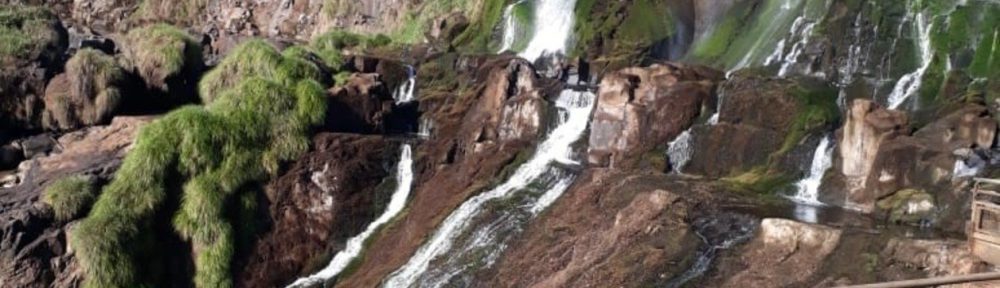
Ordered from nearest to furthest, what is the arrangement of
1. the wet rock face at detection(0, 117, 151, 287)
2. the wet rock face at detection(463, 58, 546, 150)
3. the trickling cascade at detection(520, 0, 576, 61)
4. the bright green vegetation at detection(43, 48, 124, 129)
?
the wet rock face at detection(0, 117, 151, 287) → the bright green vegetation at detection(43, 48, 124, 129) → the wet rock face at detection(463, 58, 546, 150) → the trickling cascade at detection(520, 0, 576, 61)

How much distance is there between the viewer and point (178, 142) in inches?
828

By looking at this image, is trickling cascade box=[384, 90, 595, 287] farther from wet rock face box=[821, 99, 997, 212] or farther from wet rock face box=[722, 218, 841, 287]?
wet rock face box=[821, 99, 997, 212]

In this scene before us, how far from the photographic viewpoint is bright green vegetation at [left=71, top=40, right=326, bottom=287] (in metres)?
19.8

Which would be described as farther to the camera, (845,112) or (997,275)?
(845,112)

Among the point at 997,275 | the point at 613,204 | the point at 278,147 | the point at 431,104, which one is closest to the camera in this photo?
the point at 997,275

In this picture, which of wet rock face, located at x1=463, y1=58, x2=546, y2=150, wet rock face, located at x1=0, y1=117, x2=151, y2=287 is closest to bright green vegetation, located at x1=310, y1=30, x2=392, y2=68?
wet rock face, located at x1=463, y1=58, x2=546, y2=150

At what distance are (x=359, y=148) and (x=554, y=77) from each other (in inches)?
375

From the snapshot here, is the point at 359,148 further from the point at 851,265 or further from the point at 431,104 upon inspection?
the point at 851,265

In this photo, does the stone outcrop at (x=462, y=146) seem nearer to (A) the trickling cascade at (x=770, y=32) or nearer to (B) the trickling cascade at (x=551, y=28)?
(B) the trickling cascade at (x=551, y=28)

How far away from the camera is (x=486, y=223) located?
1975 cm

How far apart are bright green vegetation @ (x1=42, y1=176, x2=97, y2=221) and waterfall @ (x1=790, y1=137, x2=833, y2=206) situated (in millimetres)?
13875

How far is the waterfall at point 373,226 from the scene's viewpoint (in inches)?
818

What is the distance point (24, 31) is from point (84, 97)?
11.3ft

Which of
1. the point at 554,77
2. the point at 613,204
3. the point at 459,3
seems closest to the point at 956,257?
the point at 613,204
